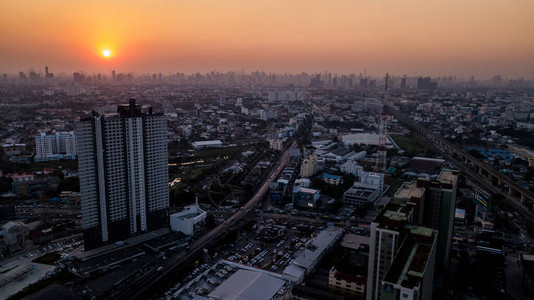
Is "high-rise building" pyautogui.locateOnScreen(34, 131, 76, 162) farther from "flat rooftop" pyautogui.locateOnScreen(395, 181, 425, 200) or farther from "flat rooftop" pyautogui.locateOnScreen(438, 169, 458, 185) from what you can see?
"flat rooftop" pyautogui.locateOnScreen(438, 169, 458, 185)

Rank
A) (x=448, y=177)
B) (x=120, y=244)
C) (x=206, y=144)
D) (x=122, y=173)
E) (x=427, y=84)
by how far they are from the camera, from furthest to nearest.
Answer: (x=427, y=84)
(x=206, y=144)
(x=122, y=173)
(x=120, y=244)
(x=448, y=177)

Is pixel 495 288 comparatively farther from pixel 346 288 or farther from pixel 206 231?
pixel 206 231

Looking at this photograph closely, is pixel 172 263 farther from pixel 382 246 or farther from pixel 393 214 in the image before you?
pixel 393 214

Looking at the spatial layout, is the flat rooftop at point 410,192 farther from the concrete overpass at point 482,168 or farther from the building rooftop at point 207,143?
the building rooftop at point 207,143

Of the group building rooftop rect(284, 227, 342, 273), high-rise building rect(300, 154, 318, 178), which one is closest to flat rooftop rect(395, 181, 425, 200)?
building rooftop rect(284, 227, 342, 273)

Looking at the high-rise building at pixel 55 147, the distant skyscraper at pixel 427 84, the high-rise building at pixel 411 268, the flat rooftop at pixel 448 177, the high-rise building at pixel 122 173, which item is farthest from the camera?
the distant skyscraper at pixel 427 84

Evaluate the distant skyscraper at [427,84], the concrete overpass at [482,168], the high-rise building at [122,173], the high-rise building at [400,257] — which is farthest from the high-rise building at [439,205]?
the distant skyscraper at [427,84]

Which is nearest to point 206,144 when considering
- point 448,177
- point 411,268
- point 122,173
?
point 122,173
